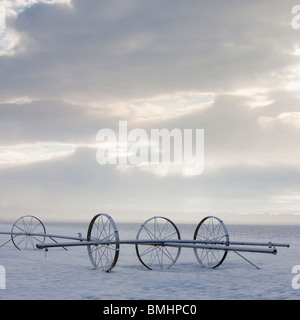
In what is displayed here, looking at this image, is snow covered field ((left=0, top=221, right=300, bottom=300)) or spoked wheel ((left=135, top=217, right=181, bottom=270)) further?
spoked wheel ((left=135, top=217, right=181, bottom=270))

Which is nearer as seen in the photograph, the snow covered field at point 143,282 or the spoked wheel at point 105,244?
the snow covered field at point 143,282

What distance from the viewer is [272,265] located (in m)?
18.0

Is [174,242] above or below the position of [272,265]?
above

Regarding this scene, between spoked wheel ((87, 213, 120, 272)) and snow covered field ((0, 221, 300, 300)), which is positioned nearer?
snow covered field ((0, 221, 300, 300))

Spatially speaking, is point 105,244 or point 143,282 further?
point 105,244

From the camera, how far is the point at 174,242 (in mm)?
16125

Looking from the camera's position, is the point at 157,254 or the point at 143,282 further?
the point at 157,254

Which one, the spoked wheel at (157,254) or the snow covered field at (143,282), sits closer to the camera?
the snow covered field at (143,282)
